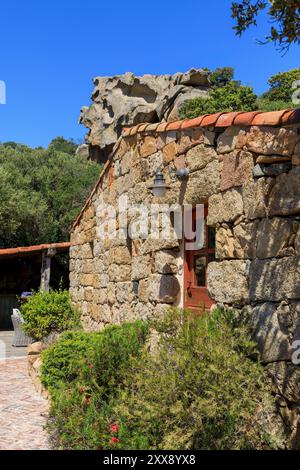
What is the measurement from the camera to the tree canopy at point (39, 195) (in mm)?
16484

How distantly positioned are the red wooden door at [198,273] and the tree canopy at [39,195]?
39.1 feet

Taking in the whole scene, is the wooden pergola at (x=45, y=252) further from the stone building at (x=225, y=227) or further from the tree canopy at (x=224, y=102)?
the tree canopy at (x=224, y=102)

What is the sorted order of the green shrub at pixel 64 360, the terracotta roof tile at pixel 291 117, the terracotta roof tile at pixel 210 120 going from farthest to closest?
the green shrub at pixel 64 360
the terracotta roof tile at pixel 210 120
the terracotta roof tile at pixel 291 117

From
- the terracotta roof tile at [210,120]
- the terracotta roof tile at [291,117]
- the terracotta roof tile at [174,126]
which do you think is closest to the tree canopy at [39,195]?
the terracotta roof tile at [174,126]

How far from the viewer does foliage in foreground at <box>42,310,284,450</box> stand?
324cm

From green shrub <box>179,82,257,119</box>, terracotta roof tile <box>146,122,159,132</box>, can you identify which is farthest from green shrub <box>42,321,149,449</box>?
green shrub <box>179,82,257,119</box>

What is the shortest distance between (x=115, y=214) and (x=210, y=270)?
3.10 meters

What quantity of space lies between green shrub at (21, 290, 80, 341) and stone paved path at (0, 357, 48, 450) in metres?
1.37

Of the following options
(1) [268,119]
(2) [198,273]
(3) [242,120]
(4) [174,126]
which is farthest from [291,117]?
(2) [198,273]

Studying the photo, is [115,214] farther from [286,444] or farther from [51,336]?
[286,444]

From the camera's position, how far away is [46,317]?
9.08m

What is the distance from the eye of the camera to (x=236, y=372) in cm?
343

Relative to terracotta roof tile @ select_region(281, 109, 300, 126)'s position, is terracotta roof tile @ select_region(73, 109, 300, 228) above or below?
above

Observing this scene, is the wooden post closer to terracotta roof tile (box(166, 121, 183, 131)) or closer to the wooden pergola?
the wooden pergola
